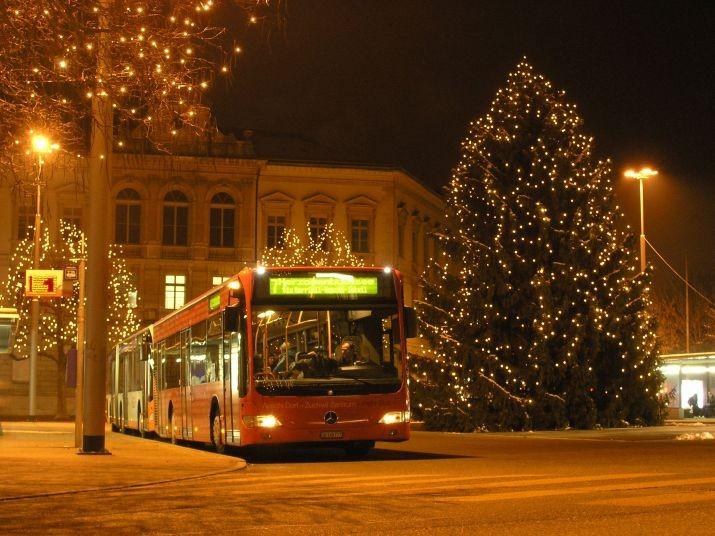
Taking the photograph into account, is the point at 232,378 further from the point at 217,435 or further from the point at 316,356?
the point at 217,435

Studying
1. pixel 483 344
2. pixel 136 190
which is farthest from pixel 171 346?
pixel 136 190

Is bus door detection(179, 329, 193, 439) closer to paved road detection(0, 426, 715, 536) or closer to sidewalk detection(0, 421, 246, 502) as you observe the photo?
sidewalk detection(0, 421, 246, 502)

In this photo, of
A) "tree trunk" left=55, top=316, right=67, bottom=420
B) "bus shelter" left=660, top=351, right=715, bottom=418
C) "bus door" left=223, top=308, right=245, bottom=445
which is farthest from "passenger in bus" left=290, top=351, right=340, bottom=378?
"tree trunk" left=55, top=316, right=67, bottom=420

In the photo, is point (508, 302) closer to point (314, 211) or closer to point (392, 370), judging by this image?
point (392, 370)

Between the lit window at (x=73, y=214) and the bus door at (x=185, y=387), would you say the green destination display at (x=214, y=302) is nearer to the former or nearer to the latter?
the bus door at (x=185, y=387)

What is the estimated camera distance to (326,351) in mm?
22250

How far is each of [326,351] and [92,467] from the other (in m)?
4.43

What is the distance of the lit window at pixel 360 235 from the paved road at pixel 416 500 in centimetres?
5878

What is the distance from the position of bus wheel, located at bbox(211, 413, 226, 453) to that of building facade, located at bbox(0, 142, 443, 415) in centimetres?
5068

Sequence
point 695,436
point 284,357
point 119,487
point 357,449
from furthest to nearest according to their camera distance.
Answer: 1. point 695,436
2. point 357,449
3. point 284,357
4. point 119,487

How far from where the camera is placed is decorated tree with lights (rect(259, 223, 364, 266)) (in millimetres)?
69938

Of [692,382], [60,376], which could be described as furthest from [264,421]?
[60,376]

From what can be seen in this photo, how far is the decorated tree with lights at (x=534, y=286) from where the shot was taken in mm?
38500

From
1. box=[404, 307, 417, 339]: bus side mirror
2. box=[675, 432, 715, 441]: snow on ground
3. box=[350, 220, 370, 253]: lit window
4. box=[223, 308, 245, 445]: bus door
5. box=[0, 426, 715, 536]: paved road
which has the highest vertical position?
box=[350, 220, 370, 253]: lit window
